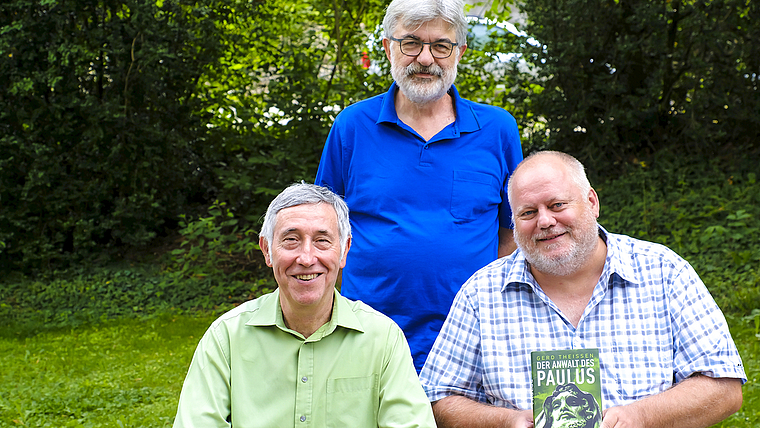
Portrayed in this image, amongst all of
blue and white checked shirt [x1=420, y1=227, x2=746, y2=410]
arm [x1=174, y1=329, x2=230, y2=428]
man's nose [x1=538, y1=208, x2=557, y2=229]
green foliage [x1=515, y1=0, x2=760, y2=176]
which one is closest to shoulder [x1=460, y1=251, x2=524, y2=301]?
blue and white checked shirt [x1=420, y1=227, x2=746, y2=410]

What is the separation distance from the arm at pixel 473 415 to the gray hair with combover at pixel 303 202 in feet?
2.05

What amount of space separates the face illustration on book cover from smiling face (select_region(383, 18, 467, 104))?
1280 mm

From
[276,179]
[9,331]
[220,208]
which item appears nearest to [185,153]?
[220,208]

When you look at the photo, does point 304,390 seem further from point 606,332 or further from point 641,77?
point 641,77

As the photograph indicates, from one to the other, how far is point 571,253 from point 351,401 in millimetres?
875

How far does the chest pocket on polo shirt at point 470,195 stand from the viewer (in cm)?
276

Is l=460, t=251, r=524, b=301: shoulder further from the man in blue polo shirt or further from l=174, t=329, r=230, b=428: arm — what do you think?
l=174, t=329, r=230, b=428: arm

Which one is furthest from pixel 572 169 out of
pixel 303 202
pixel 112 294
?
pixel 112 294

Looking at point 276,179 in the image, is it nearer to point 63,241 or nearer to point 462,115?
point 63,241

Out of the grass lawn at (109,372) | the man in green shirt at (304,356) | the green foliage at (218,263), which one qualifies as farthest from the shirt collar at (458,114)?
the green foliage at (218,263)

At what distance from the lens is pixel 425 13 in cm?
270

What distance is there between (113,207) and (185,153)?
1084 mm

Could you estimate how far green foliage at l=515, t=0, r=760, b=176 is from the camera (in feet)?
27.9

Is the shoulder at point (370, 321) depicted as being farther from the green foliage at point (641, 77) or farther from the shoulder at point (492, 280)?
the green foliage at point (641, 77)
